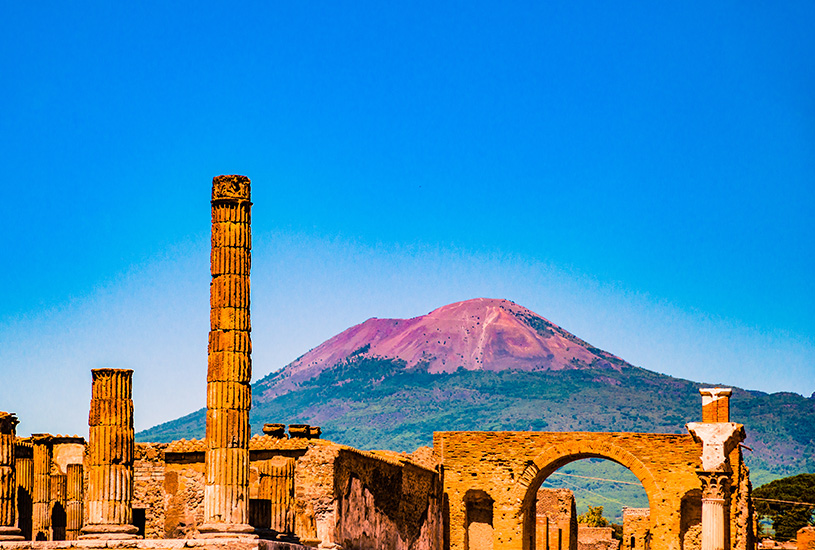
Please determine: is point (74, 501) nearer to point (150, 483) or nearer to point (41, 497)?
point (41, 497)

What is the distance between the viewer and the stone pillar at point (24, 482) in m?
29.7

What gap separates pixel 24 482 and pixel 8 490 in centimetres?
296

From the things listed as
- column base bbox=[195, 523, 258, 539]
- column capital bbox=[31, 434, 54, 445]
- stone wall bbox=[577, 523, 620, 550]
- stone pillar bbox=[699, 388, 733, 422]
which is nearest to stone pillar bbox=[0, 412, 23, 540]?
column base bbox=[195, 523, 258, 539]

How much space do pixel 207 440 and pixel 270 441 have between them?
7.96 metres

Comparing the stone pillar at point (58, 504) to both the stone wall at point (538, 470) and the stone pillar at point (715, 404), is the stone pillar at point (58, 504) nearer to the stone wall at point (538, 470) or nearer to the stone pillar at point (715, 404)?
the stone pillar at point (715, 404)

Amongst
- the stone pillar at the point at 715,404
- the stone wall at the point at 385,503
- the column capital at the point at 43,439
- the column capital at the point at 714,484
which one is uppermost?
the stone pillar at the point at 715,404

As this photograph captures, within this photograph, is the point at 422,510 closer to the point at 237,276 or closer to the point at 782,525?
the point at 237,276

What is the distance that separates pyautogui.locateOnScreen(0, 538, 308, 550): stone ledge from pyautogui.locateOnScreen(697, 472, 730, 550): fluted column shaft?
764cm

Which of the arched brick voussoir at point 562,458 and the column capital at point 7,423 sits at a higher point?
the column capital at point 7,423

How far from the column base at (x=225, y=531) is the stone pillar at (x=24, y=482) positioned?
5501 mm

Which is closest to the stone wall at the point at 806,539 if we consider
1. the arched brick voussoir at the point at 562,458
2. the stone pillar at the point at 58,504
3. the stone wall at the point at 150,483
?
the arched brick voussoir at the point at 562,458

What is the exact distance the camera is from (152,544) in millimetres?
24828

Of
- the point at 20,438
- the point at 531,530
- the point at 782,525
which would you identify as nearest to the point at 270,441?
the point at 20,438

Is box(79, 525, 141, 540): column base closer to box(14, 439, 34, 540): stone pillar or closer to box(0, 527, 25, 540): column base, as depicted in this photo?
box(0, 527, 25, 540): column base
